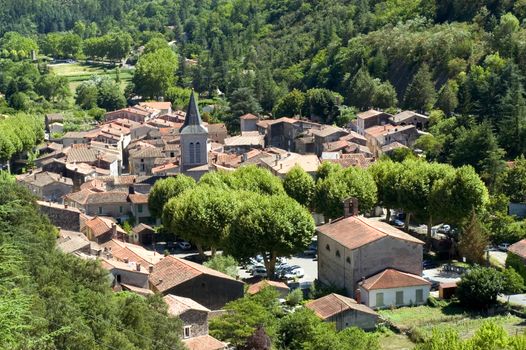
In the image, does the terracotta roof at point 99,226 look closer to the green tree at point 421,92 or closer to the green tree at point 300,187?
the green tree at point 300,187

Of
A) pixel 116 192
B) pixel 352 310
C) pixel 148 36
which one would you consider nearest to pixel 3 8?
pixel 148 36

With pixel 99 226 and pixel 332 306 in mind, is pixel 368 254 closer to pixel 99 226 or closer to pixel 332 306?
pixel 332 306

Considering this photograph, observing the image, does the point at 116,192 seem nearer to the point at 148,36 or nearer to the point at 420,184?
the point at 420,184

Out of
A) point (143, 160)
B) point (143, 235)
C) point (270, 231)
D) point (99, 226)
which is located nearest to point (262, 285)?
point (270, 231)

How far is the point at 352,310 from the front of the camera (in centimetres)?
3791

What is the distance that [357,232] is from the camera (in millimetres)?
43000

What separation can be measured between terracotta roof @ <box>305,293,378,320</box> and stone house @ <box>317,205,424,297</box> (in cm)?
240

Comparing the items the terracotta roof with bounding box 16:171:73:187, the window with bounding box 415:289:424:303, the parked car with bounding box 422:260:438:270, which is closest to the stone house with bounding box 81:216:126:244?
the terracotta roof with bounding box 16:171:73:187

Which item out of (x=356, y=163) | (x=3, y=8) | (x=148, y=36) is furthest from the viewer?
(x=3, y=8)

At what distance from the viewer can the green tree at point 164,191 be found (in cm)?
5412

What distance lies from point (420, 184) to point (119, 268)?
59.1ft

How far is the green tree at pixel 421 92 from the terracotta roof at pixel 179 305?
148 ft

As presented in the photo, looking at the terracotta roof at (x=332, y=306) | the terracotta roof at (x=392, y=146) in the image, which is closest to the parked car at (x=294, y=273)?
the terracotta roof at (x=332, y=306)

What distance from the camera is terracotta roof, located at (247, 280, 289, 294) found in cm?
3984
